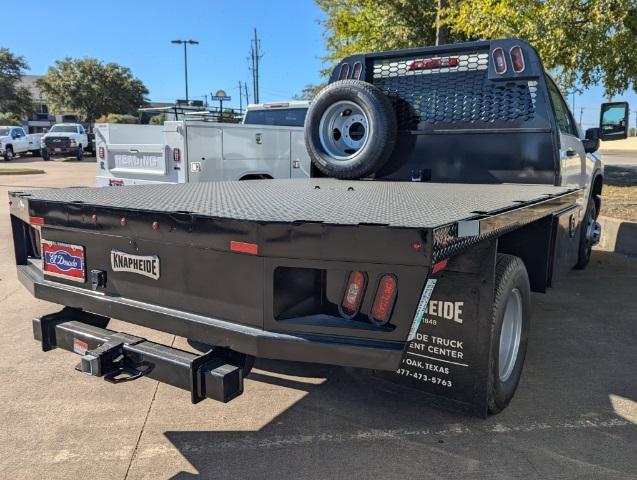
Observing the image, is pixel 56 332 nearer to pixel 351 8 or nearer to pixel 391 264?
pixel 391 264

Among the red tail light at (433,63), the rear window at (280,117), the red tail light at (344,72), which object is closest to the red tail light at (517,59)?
the red tail light at (433,63)

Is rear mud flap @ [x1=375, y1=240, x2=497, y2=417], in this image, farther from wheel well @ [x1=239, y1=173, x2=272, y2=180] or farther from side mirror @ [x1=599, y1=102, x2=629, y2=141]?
wheel well @ [x1=239, y1=173, x2=272, y2=180]

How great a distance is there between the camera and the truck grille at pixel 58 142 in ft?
98.3

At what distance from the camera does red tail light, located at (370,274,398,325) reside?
2.28m

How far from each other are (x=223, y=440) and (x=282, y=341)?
40.1 inches

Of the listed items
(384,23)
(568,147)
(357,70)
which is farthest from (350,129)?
(384,23)

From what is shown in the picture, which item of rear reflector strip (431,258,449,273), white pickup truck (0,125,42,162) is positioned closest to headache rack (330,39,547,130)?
rear reflector strip (431,258,449,273)

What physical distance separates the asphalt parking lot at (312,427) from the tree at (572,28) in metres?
8.11

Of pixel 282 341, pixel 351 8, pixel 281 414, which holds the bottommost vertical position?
pixel 281 414

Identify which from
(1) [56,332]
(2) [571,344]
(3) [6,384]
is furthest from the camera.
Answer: (2) [571,344]

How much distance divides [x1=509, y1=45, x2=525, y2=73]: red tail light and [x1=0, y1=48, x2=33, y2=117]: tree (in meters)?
57.6

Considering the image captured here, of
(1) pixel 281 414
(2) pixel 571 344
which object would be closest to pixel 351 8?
(2) pixel 571 344

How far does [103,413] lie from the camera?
3336 mm

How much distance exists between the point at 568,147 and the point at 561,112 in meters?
0.46
